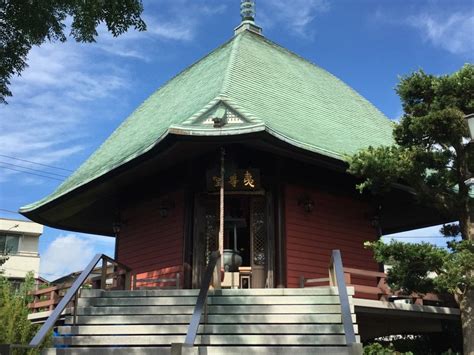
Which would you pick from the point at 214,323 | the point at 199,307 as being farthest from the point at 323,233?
the point at 199,307

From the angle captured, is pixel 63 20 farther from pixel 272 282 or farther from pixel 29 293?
pixel 29 293

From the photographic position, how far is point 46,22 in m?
8.23

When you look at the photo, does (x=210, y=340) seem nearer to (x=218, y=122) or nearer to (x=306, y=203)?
(x=218, y=122)

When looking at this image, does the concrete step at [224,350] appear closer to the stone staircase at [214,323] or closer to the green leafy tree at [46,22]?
the stone staircase at [214,323]

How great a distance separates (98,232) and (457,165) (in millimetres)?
10838

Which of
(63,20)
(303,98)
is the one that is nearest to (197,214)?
(303,98)

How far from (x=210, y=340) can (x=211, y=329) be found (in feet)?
0.93

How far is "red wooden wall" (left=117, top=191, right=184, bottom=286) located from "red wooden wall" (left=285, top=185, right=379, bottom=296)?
2.25 m

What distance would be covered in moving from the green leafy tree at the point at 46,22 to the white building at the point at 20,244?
111ft

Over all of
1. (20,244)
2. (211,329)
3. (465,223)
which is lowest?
(211,329)

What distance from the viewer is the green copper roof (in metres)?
10.2

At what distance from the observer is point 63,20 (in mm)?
8445

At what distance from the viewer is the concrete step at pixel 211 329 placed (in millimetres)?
7734

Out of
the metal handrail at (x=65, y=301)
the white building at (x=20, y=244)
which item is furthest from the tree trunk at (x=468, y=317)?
the white building at (x=20, y=244)
